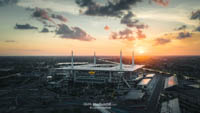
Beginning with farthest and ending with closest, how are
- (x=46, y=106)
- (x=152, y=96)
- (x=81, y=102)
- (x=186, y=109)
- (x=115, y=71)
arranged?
(x=115, y=71) → (x=152, y=96) → (x=81, y=102) → (x=46, y=106) → (x=186, y=109)

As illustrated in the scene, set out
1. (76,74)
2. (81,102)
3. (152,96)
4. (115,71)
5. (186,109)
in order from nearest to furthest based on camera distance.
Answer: (186,109) < (81,102) < (152,96) < (115,71) < (76,74)

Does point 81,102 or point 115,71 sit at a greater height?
point 115,71

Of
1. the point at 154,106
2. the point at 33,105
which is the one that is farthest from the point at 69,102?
the point at 154,106

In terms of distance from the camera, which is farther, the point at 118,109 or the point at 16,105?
the point at 16,105

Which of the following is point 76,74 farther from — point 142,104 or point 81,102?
point 142,104

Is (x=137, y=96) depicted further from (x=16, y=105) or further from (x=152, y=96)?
(x=16, y=105)

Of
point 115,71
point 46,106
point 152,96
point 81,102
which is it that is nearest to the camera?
point 46,106

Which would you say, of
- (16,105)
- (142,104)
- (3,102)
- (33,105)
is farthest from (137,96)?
(3,102)

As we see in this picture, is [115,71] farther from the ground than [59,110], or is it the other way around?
[115,71]

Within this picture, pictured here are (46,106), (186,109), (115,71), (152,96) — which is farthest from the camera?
(115,71)
